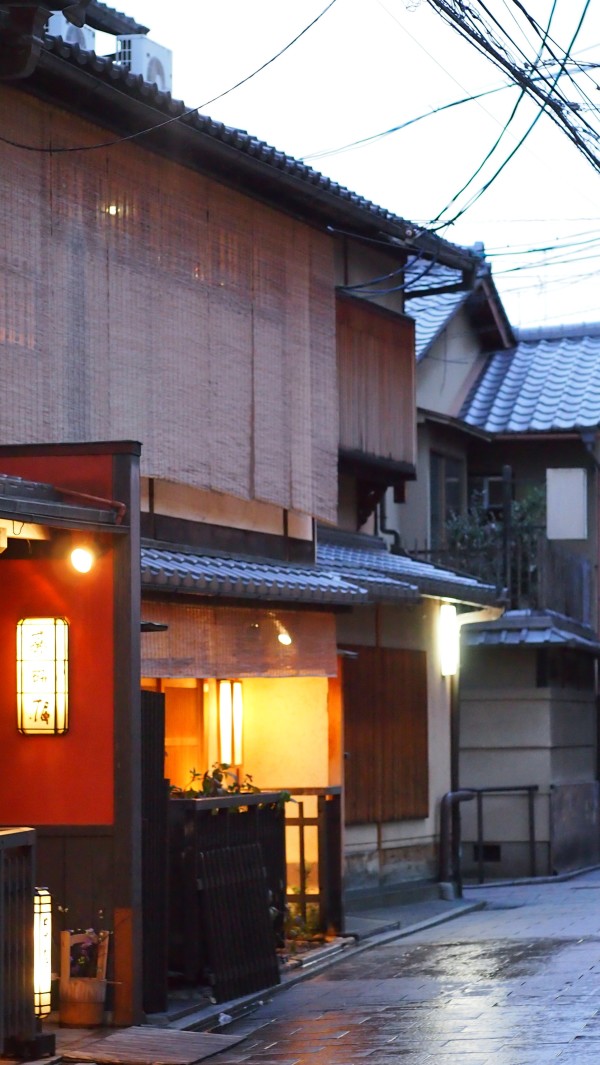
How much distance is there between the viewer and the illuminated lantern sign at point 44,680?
11766 millimetres

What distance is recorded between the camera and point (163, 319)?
15523mm

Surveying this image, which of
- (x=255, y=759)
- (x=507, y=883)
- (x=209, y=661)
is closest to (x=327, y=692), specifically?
(x=255, y=759)

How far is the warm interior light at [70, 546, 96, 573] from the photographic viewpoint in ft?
38.2

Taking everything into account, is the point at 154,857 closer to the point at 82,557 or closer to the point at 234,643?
the point at 82,557

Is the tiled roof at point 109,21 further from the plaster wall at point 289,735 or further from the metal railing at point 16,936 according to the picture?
the metal railing at point 16,936

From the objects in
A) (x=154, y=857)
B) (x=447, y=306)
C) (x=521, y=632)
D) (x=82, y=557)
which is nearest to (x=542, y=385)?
(x=447, y=306)

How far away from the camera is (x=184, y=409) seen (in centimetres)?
1580

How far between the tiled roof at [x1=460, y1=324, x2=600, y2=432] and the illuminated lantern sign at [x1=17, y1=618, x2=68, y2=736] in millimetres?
18401

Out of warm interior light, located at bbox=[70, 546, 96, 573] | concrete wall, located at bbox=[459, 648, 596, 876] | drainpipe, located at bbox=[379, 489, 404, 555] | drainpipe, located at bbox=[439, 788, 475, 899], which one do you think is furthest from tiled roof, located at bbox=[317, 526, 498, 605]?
warm interior light, located at bbox=[70, 546, 96, 573]

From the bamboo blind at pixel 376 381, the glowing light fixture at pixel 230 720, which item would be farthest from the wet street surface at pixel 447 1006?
the bamboo blind at pixel 376 381

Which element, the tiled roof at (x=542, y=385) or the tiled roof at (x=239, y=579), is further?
the tiled roof at (x=542, y=385)

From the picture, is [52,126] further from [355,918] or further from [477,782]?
[477,782]

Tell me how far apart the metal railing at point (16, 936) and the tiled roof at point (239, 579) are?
3470 millimetres

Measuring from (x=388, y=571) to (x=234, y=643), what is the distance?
4.86 meters
